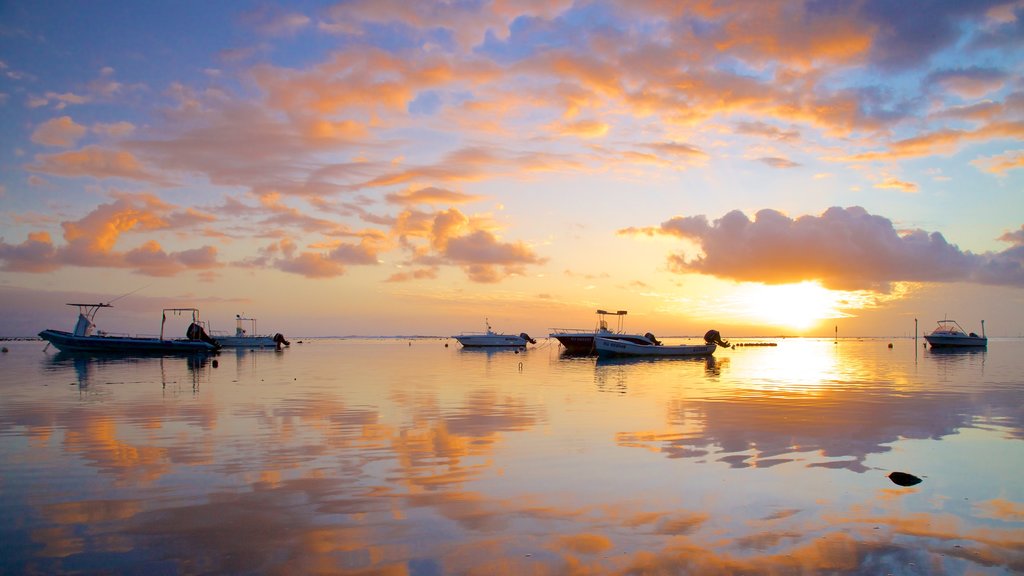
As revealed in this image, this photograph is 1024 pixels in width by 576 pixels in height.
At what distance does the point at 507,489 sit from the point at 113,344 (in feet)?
305

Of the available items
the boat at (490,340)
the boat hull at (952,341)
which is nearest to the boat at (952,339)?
the boat hull at (952,341)

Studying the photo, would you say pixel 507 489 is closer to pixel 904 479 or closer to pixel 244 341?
pixel 904 479

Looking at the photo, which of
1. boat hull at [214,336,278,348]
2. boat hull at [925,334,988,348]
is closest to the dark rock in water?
boat hull at [925,334,988,348]

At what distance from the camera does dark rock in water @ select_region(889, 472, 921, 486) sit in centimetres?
1457

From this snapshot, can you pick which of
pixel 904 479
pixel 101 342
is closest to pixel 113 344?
pixel 101 342

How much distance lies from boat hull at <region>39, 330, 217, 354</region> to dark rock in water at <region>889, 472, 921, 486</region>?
95.0 m

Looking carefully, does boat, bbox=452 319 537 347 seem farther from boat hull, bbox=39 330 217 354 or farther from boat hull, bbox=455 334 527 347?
boat hull, bbox=39 330 217 354

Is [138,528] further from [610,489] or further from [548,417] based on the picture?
[548,417]

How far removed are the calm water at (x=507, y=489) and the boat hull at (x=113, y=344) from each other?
67745 millimetres

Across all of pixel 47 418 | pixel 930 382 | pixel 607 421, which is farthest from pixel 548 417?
pixel 930 382

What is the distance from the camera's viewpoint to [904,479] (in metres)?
14.6

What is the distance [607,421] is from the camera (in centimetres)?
2492

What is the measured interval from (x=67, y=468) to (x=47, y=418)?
11296mm

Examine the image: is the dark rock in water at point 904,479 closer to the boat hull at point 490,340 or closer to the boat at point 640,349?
the boat at point 640,349
